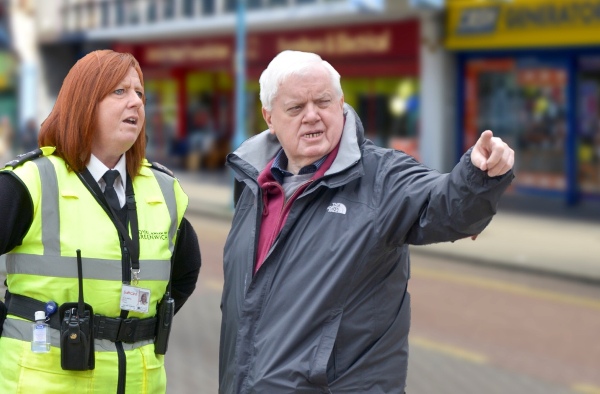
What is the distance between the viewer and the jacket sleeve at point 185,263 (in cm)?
318

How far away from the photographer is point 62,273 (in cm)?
275

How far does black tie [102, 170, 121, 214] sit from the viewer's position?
2.89m

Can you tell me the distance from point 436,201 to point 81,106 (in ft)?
3.62

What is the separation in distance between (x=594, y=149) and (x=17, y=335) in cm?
1606

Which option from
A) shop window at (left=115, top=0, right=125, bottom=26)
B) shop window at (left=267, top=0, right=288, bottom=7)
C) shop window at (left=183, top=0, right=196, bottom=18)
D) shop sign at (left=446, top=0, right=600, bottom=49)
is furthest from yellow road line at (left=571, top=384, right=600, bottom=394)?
shop window at (left=115, top=0, right=125, bottom=26)

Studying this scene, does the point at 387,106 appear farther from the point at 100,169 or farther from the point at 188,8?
the point at 100,169

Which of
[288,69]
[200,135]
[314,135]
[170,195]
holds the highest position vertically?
[288,69]

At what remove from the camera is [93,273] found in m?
2.78

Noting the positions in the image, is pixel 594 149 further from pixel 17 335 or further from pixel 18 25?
A: pixel 18 25

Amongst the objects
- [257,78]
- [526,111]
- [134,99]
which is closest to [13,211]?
[134,99]

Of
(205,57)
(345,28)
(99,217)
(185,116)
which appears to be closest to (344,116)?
(99,217)

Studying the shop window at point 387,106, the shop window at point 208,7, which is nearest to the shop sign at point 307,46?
the shop window at point 387,106

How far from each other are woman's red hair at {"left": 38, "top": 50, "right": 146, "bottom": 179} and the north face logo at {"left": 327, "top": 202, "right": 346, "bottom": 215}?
76cm

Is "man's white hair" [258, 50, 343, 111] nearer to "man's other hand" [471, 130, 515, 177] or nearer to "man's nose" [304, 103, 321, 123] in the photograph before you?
"man's nose" [304, 103, 321, 123]
